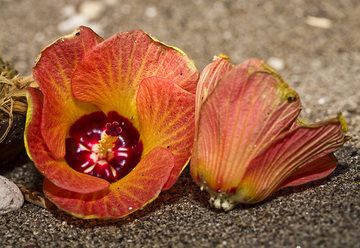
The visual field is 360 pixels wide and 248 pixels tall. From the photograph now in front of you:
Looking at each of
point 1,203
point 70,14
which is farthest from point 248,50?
point 1,203

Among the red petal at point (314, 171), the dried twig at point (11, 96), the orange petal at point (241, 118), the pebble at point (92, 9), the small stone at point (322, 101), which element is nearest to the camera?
the orange petal at point (241, 118)

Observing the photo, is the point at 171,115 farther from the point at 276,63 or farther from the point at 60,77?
the point at 276,63

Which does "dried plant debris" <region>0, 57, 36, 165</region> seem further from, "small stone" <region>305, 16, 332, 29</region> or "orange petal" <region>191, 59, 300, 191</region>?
"small stone" <region>305, 16, 332, 29</region>

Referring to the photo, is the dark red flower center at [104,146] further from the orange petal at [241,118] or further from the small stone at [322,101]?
the small stone at [322,101]

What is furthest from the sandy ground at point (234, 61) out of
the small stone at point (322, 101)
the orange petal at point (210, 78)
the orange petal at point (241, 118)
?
the orange petal at point (210, 78)

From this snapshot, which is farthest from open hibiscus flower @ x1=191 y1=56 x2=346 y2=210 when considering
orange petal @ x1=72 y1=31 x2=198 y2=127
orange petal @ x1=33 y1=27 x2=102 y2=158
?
orange petal @ x1=33 y1=27 x2=102 y2=158

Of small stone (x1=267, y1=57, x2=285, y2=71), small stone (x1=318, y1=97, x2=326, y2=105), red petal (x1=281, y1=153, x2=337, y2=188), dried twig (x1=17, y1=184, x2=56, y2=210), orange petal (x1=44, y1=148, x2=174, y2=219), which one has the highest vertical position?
small stone (x1=267, y1=57, x2=285, y2=71)

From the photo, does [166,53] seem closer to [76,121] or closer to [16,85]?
[76,121]
